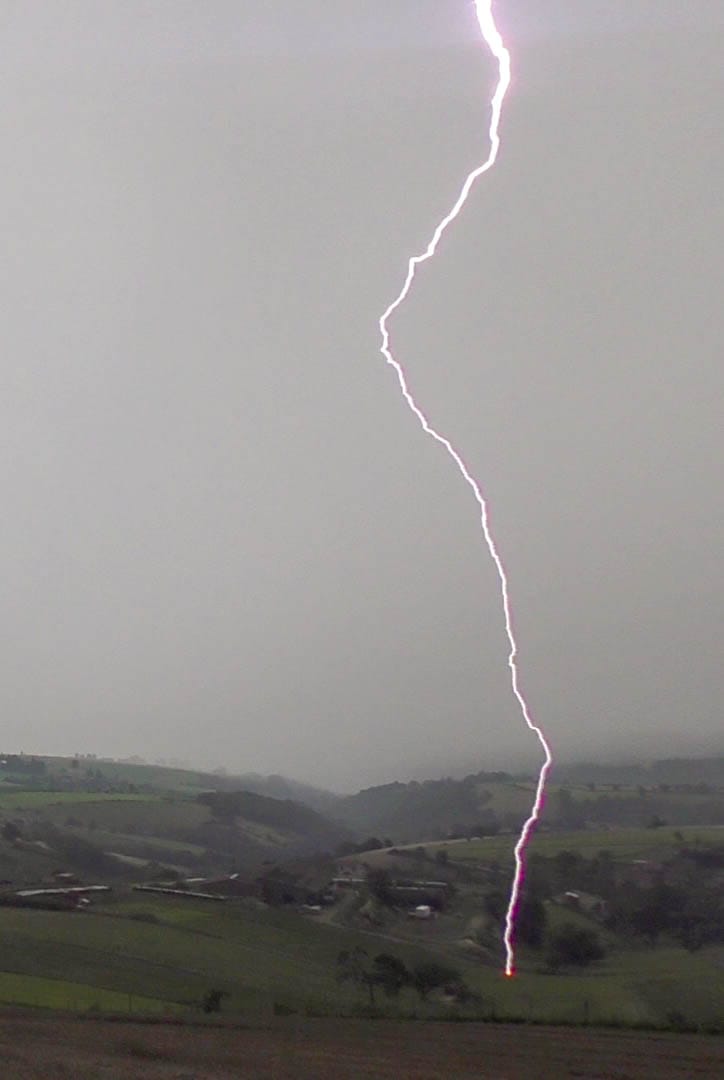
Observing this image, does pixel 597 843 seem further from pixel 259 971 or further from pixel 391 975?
pixel 259 971

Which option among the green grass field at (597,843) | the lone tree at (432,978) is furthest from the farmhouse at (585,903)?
the lone tree at (432,978)

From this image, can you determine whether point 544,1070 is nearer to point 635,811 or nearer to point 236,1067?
point 236,1067

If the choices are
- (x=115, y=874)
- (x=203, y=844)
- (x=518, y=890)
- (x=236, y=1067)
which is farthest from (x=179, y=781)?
(x=236, y=1067)

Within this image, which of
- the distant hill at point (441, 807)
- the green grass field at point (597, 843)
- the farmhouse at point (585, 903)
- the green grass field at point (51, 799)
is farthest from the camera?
the green grass field at point (51, 799)

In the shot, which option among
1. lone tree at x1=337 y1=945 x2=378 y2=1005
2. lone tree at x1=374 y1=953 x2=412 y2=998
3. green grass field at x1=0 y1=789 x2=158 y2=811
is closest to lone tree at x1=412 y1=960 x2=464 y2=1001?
lone tree at x1=374 y1=953 x2=412 y2=998

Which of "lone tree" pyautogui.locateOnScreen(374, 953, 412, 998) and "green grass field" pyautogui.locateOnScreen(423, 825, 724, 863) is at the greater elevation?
"green grass field" pyautogui.locateOnScreen(423, 825, 724, 863)

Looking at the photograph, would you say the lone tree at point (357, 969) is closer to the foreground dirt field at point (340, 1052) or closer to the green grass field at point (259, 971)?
the green grass field at point (259, 971)

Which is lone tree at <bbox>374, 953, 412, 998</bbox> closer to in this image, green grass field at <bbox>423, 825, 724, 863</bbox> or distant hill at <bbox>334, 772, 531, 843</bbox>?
green grass field at <bbox>423, 825, 724, 863</bbox>

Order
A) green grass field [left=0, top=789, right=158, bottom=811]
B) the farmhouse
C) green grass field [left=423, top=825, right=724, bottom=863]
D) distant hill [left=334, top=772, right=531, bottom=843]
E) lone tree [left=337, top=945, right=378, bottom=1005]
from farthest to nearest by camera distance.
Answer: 1. green grass field [left=0, top=789, right=158, bottom=811]
2. distant hill [left=334, top=772, right=531, bottom=843]
3. green grass field [left=423, top=825, right=724, bottom=863]
4. the farmhouse
5. lone tree [left=337, top=945, right=378, bottom=1005]
